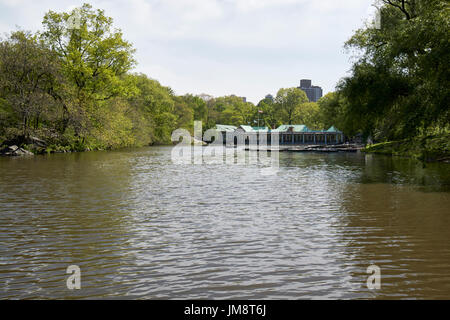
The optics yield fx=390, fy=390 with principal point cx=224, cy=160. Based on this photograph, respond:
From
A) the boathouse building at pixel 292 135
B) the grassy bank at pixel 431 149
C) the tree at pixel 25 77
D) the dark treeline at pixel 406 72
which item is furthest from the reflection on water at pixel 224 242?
the boathouse building at pixel 292 135

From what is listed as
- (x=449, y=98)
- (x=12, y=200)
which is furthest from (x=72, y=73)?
(x=449, y=98)

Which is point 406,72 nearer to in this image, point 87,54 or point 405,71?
point 405,71

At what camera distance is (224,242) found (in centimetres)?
909

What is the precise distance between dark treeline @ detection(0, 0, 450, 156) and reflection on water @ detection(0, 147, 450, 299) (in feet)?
22.5

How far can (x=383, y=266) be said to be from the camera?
24.3 feet

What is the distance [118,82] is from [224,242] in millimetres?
50644

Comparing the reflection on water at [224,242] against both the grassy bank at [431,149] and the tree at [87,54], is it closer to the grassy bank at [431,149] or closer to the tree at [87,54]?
the grassy bank at [431,149]

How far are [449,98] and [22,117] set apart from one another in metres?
44.0

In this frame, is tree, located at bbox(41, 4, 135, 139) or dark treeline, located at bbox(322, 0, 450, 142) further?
tree, located at bbox(41, 4, 135, 139)

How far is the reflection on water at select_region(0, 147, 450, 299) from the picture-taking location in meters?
6.39

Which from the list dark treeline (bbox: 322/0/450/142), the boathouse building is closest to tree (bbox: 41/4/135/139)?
dark treeline (bbox: 322/0/450/142)

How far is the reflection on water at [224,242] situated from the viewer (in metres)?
6.39

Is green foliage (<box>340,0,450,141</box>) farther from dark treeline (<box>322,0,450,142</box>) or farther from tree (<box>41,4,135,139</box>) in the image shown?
tree (<box>41,4,135,139</box>)

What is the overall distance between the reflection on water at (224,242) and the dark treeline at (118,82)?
687 centimetres
